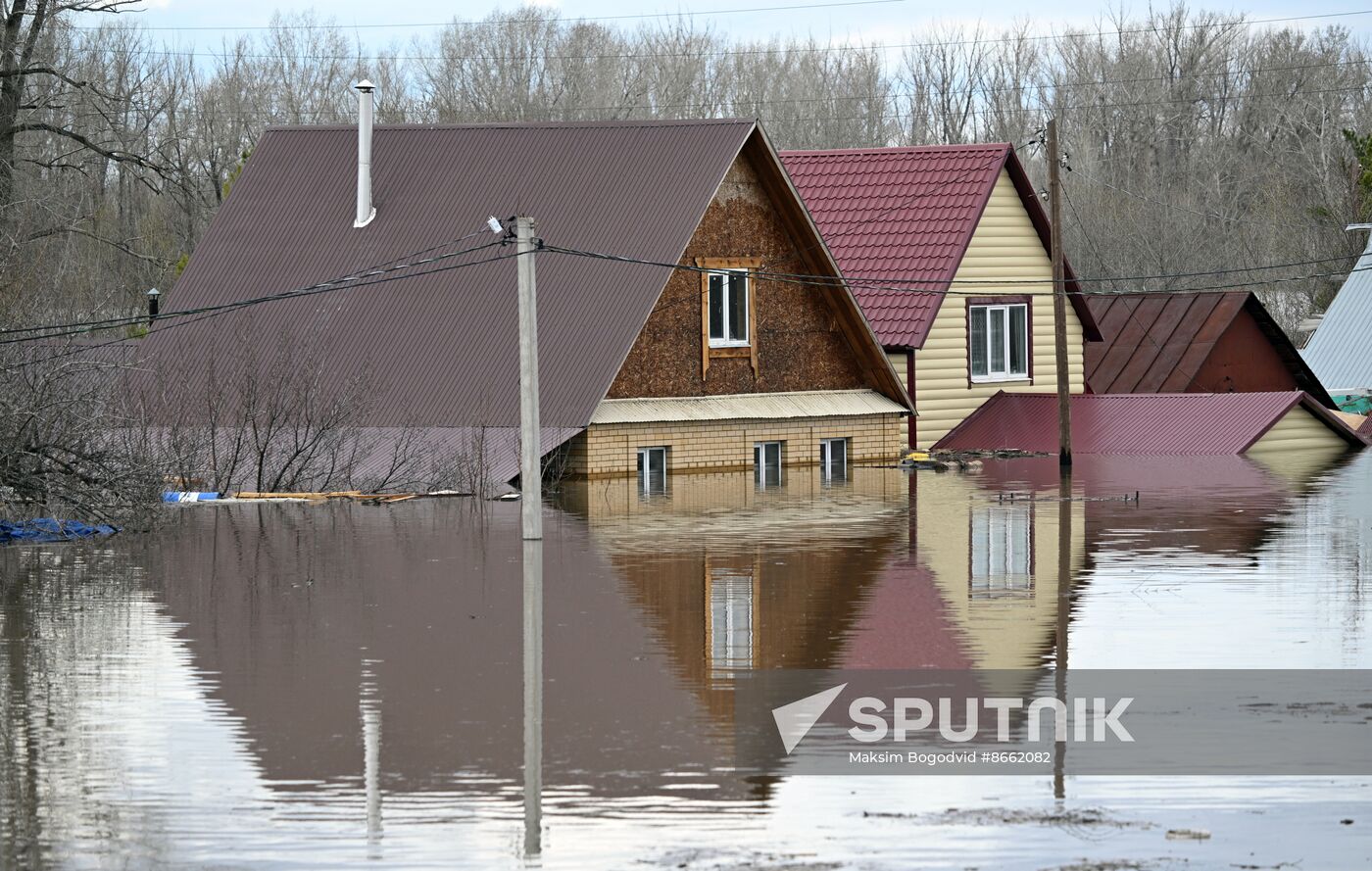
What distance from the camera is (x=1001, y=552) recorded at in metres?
22.7

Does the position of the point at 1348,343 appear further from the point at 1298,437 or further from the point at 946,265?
the point at 946,265

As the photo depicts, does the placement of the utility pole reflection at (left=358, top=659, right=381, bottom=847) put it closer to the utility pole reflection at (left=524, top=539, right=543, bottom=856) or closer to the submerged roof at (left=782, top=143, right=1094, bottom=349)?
the utility pole reflection at (left=524, top=539, right=543, bottom=856)

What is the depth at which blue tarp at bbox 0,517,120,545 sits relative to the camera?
76.3ft

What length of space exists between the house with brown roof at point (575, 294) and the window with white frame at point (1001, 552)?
269 inches

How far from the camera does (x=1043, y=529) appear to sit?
82.8 feet

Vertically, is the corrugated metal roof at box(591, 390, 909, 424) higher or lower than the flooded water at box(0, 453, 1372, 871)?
higher

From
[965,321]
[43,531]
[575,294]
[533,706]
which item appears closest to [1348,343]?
[965,321]

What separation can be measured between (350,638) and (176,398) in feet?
51.9

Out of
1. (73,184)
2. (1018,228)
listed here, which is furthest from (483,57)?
(1018,228)

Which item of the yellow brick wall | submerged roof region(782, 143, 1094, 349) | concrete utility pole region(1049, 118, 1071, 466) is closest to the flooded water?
the yellow brick wall

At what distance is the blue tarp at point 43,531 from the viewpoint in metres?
23.3

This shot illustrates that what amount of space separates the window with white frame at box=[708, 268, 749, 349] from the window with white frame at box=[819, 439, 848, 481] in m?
2.52

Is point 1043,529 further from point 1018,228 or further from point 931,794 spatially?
point 1018,228

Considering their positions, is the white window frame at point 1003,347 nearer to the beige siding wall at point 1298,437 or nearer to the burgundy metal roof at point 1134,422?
the burgundy metal roof at point 1134,422
